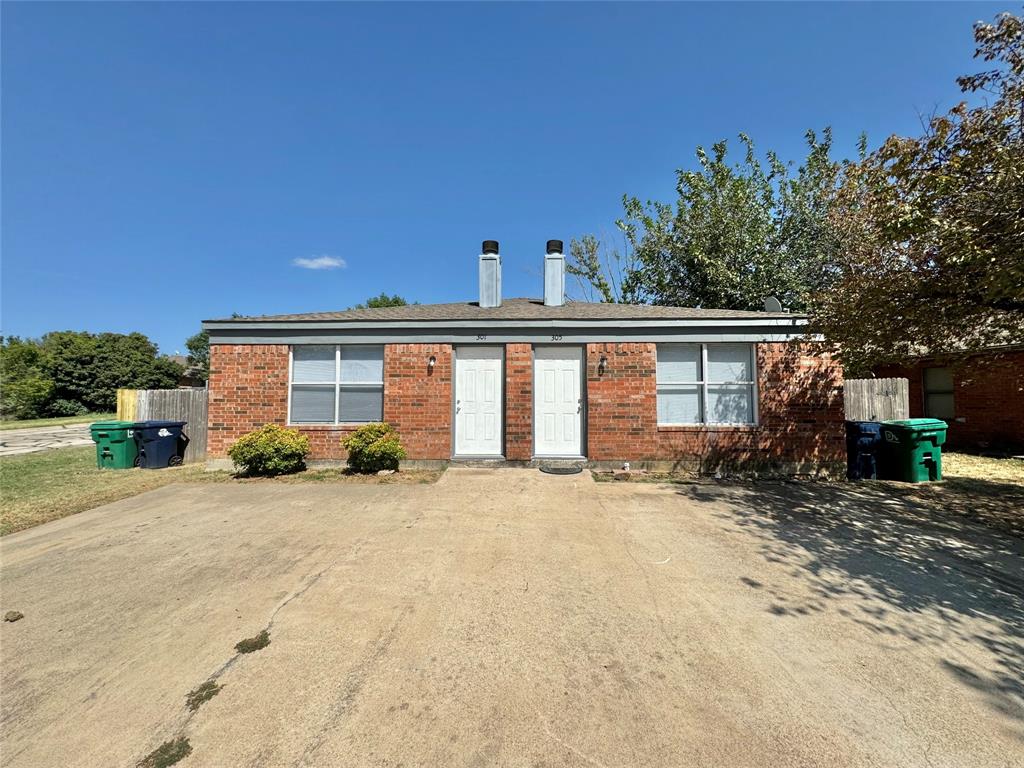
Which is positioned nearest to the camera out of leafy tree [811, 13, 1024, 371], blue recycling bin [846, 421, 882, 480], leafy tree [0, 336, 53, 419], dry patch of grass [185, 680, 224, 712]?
dry patch of grass [185, 680, 224, 712]

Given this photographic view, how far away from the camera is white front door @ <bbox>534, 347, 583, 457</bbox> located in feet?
27.3

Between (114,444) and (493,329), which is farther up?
(493,329)

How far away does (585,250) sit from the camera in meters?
24.1

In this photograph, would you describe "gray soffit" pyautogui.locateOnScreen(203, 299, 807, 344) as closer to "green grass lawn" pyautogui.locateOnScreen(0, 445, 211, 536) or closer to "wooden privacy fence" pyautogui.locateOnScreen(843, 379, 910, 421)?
"green grass lawn" pyautogui.locateOnScreen(0, 445, 211, 536)

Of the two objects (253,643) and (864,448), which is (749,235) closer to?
(864,448)

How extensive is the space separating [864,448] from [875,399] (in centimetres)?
413

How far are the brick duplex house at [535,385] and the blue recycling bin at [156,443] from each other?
1541 millimetres

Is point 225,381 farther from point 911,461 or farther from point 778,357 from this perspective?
point 911,461

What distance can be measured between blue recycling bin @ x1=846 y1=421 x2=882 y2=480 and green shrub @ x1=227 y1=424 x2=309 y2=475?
9806 mm

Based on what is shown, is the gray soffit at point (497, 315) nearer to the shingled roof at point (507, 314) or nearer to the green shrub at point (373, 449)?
the shingled roof at point (507, 314)

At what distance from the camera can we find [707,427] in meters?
8.05

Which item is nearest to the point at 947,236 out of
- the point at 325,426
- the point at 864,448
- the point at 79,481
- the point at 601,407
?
the point at 864,448

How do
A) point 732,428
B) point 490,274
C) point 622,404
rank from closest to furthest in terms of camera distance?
1. point 732,428
2. point 622,404
3. point 490,274

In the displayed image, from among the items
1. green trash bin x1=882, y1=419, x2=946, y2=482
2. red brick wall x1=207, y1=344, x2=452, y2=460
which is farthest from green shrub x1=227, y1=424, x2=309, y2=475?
green trash bin x1=882, y1=419, x2=946, y2=482
